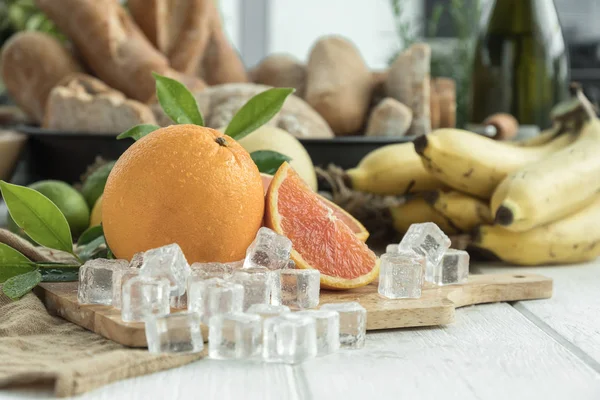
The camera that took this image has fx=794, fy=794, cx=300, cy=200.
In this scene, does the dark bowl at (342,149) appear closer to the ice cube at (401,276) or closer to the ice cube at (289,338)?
the ice cube at (401,276)

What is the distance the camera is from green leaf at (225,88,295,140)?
0.91 metres

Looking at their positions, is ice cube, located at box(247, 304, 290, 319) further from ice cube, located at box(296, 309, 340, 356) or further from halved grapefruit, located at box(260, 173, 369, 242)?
halved grapefruit, located at box(260, 173, 369, 242)

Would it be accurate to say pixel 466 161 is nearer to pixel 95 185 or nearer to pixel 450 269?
pixel 450 269

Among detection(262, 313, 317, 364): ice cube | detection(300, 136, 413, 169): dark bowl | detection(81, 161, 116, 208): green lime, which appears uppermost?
detection(300, 136, 413, 169): dark bowl

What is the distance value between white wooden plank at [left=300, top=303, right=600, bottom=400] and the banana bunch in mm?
→ 301

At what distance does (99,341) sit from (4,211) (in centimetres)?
96

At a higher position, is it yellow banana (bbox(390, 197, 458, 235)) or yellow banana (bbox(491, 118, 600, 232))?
yellow banana (bbox(491, 118, 600, 232))

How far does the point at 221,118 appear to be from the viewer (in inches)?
51.6

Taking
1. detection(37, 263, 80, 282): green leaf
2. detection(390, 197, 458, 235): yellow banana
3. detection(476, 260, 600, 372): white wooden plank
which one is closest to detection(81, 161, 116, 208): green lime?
detection(37, 263, 80, 282): green leaf

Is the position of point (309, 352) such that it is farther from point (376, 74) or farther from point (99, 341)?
point (376, 74)

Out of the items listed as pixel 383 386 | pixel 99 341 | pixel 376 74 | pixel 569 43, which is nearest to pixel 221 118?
pixel 376 74

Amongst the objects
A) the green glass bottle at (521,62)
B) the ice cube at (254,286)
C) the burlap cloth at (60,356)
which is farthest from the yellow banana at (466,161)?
the green glass bottle at (521,62)

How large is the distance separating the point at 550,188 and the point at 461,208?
0.15m

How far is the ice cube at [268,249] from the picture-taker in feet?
2.43
